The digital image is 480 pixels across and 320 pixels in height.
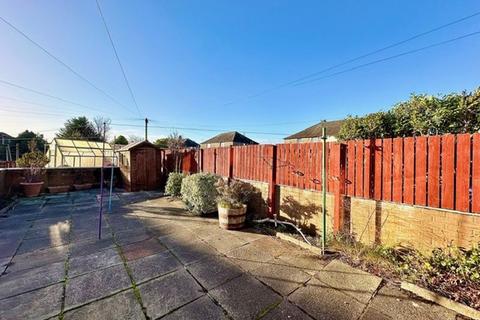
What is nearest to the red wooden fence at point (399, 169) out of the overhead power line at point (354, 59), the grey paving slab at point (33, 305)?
the grey paving slab at point (33, 305)

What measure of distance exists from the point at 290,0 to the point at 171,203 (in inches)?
304

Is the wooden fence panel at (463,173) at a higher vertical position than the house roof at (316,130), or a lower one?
lower

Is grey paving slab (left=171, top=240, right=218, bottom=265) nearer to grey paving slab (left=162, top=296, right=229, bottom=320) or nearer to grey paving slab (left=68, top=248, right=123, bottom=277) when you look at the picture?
grey paving slab (left=68, top=248, right=123, bottom=277)

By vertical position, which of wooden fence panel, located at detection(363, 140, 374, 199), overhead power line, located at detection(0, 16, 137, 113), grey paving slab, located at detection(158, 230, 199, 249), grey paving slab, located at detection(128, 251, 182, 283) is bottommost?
grey paving slab, located at detection(158, 230, 199, 249)

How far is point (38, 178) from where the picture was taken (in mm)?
8500

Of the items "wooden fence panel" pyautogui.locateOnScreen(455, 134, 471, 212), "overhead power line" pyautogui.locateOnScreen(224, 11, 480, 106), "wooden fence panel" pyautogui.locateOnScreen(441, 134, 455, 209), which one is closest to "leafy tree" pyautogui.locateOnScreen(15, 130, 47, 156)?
"overhead power line" pyautogui.locateOnScreen(224, 11, 480, 106)

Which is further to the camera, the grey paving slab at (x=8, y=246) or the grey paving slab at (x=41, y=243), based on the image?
the grey paving slab at (x=41, y=243)

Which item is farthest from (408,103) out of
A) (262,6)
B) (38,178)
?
(38,178)

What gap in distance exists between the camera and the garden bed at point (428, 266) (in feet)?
7.07

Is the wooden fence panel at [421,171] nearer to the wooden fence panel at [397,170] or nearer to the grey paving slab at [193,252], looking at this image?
the wooden fence panel at [397,170]

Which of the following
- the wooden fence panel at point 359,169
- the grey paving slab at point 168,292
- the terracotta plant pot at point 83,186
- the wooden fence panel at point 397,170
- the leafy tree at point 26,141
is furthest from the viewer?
the leafy tree at point 26,141

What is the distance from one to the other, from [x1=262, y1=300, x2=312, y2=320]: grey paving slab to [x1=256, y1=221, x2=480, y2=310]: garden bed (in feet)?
4.41

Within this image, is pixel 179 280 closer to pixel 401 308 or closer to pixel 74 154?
pixel 401 308

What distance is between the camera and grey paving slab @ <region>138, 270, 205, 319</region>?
6.77 ft
